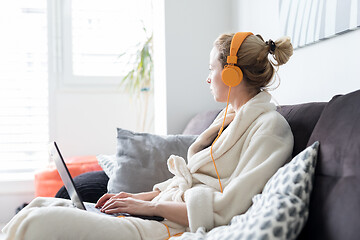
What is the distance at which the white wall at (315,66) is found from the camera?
168cm

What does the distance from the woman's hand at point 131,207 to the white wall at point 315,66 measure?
90 cm

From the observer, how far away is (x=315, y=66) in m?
1.94

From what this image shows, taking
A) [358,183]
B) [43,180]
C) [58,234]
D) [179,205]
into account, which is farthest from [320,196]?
[43,180]

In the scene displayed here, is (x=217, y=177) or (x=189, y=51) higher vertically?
(x=189, y=51)

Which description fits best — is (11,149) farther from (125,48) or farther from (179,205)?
(179,205)

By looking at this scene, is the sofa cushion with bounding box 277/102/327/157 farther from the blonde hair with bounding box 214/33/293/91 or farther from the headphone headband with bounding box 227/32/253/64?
the headphone headband with bounding box 227/32/253/64

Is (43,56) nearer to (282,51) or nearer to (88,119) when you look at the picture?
(88,119)

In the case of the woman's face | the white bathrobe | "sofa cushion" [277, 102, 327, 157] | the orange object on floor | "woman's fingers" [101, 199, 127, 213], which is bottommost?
the orange object on floor

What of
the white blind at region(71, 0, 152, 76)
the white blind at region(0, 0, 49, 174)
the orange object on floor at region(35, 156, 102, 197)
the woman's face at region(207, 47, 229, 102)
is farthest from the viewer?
the white blind at region(71, 0, 152, 76)

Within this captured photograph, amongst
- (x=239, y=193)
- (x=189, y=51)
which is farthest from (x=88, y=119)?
(x=239, y=193)

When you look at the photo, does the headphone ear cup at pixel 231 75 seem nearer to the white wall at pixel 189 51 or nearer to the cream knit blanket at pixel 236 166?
the cream knit blanket at pixel 236 166

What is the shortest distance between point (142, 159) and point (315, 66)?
940mm

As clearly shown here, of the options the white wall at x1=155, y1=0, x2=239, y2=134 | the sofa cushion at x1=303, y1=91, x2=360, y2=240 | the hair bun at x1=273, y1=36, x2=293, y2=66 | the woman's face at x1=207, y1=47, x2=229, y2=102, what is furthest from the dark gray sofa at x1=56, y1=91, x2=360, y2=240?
the white wall at x1=155, y1=0, x2=239, y2=134

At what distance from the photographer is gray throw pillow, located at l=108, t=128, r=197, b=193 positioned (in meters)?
2.09
